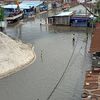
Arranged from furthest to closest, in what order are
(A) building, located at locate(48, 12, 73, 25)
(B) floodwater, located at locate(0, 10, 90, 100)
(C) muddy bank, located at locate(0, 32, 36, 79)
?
1. (A) building, located at locate(48, 12, 73, 25)
2. (C) muddy bank, located at locate(0, 32, 36, 79)
3. (B) floodwater, located at locate(0, 10, 90, 100)

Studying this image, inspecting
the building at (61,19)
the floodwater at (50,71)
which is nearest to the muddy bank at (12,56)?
the floodwater at (50,71)

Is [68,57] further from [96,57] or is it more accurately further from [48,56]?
[96,57]

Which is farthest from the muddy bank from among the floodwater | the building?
the building

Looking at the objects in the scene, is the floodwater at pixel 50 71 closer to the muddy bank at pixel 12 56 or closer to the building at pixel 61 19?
the muddy bank at pixel 12 56

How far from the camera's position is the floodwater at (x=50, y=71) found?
96.2 ft

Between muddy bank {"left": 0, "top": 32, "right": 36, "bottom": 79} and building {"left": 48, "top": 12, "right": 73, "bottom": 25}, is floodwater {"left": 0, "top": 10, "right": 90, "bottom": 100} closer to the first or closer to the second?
muddy bank {"left": 0, "top": 32, "right": 36, "bottom": 79}

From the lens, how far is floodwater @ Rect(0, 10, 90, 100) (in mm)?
29312

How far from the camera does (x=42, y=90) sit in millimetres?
30047

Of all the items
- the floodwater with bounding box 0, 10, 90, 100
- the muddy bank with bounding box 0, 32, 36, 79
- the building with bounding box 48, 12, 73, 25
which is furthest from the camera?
the building with bounding box 48, 12, 73, 25

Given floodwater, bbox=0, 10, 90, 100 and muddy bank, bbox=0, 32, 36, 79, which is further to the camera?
muddy bank, bbox=0, 32, 36, 79

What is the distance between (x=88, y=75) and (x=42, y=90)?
13.5 feet

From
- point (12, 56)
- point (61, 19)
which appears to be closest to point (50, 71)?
point (12, 56)

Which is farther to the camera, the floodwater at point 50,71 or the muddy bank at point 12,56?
the muddy bank at point 12,56

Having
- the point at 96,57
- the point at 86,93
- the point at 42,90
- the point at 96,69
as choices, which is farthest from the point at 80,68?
the point at 86,93
